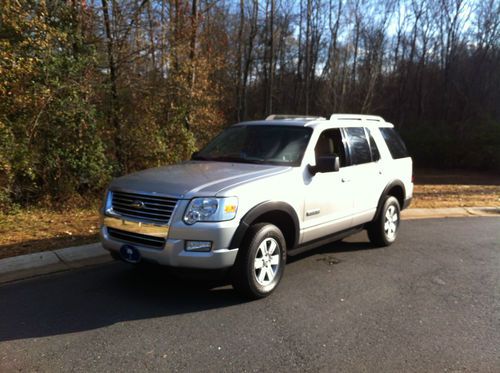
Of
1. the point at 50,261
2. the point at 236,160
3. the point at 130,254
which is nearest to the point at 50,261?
the point at 50,261

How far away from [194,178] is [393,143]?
3781 millimetres

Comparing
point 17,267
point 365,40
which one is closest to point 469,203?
point 17,267

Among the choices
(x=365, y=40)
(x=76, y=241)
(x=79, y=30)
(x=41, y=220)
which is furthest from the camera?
(x=365, y=40)

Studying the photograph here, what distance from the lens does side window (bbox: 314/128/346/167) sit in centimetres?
538

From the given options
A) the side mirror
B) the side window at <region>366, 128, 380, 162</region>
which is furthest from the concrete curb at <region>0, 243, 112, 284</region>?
the side window at <region>366, 128, 380, 162</region>

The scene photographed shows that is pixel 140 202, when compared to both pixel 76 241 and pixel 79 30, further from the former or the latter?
pixel 79 30

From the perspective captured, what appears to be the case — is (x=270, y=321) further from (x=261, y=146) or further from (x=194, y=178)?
(x=261, y=146)

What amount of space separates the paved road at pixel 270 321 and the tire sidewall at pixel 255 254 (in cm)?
12

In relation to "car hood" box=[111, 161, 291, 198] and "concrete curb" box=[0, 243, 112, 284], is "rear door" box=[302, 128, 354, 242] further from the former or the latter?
"concrete curb" box=[0, 243, 112, 284]

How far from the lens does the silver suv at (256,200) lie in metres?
3.95

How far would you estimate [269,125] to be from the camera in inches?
219

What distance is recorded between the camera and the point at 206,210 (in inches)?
155

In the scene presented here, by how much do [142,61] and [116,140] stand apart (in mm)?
1935

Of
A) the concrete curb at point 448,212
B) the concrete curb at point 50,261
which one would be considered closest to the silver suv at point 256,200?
the concrete curb at point 50,261
